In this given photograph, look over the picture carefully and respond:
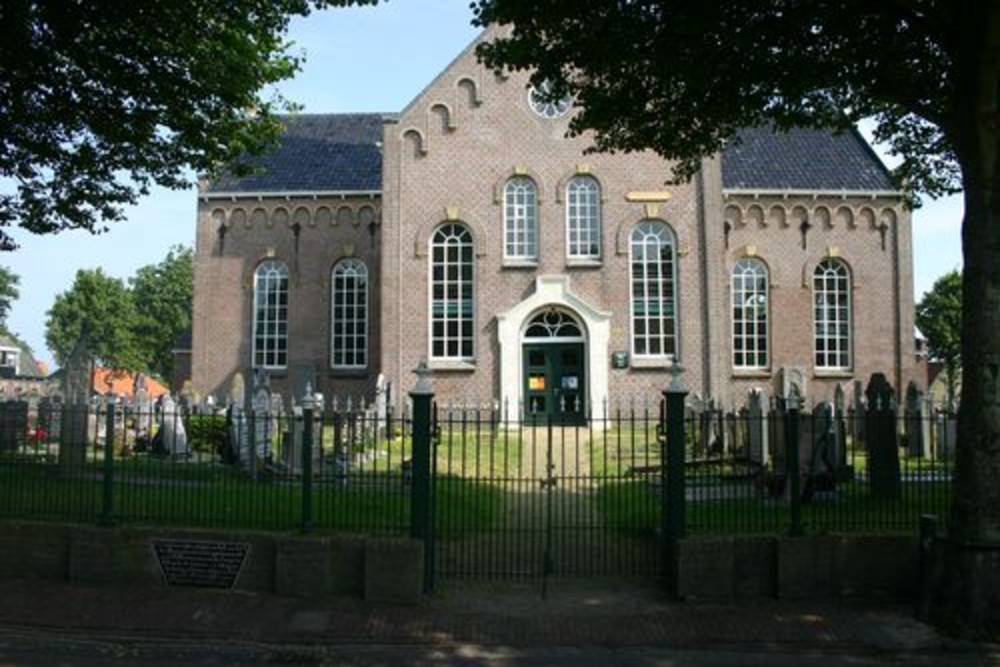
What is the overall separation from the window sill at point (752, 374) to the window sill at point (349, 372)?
449 inches

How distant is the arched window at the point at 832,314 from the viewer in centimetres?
2983

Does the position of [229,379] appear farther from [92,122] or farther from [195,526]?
[195,526]

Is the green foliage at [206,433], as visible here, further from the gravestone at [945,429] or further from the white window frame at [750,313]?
the white window frame at [750,313]

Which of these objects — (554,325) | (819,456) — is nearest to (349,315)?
(554,325)

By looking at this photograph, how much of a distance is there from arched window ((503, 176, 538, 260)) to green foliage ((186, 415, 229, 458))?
10994mm

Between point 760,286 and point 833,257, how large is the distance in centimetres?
242

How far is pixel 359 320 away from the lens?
101 ft

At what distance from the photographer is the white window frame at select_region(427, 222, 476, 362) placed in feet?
89.7

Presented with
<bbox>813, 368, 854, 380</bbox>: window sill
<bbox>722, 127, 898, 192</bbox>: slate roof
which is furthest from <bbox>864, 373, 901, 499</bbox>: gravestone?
<bbox>722, 127, 898, 192</bbox>: slate roof

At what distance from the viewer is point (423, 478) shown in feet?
30.3

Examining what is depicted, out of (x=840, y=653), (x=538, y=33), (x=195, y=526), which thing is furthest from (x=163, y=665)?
(x=538, y=33)

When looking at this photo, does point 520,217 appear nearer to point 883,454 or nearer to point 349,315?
point 349,315

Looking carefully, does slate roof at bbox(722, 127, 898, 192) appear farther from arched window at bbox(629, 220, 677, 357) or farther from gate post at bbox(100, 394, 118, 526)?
gate post at bbox(100, 394, 118, 526)

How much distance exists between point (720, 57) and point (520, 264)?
58.5ft
